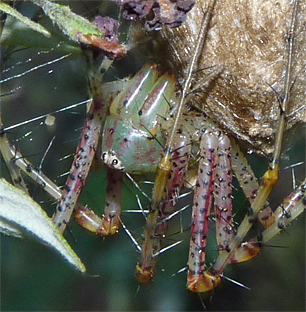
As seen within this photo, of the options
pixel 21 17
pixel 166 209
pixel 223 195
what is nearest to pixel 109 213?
pixel 166 209

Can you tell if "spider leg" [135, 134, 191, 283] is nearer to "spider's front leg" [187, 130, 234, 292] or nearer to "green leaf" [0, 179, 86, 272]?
"spider's front leg" [187, 130, 234, 292]

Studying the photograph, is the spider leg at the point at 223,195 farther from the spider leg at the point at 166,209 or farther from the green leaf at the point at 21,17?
the green leaf at the point at 21,17

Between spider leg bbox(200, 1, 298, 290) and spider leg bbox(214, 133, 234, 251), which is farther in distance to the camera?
spider leg bbox(214, 133, 234, 251)

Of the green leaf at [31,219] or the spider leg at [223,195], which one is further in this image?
the spider leg at [223,195]

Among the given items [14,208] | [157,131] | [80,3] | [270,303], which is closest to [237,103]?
[157,131]

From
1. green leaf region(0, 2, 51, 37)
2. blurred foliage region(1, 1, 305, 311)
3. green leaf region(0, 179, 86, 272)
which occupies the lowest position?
blurred foliage region(1, 1, 305, 311)

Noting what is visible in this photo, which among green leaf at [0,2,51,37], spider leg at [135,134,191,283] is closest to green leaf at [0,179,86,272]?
green leaf at [0,2,51,37]

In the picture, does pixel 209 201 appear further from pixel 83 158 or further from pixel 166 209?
pixel 83 158

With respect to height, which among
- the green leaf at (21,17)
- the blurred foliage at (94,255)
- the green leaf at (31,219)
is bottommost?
the blurred foliage at (94,255)

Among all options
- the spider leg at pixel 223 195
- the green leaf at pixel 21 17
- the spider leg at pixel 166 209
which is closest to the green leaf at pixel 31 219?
the green leaf at pixel 21 17
